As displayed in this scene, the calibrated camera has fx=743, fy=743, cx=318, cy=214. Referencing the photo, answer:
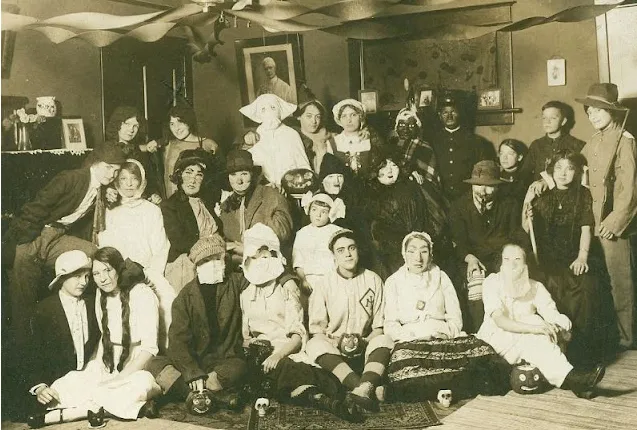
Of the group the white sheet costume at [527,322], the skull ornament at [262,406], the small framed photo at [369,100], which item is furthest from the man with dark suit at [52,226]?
the white sheet costume at [527,322]

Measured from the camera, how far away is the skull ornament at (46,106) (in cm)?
390

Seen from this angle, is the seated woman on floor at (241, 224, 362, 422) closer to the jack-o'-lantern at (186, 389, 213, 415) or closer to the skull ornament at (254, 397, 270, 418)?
the skull ornament at (254, 397, 270, 418)

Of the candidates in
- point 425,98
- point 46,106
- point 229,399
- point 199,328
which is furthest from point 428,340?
point 46,106

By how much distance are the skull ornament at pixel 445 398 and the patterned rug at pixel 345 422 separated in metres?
0.07

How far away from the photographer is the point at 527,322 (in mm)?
3855

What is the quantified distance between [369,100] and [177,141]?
3.71 feet

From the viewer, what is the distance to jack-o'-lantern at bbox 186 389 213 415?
12.1ft

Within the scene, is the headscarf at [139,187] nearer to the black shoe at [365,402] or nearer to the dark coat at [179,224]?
the dark coat at [179,224]

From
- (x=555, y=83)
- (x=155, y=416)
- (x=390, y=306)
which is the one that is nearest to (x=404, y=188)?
(x=390, y=306)

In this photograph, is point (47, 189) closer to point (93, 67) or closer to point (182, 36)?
point (93, 67)

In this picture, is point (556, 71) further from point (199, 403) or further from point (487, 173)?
point (199, 403)

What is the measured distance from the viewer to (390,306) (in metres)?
3.94

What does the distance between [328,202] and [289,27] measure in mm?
961

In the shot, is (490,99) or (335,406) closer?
(335,406)
